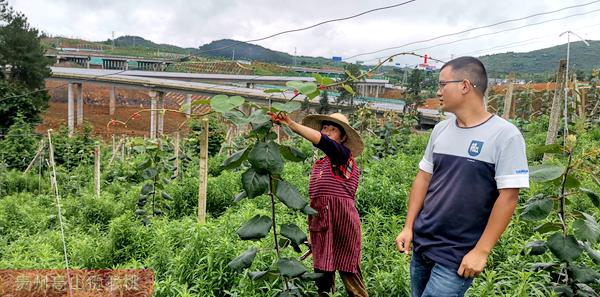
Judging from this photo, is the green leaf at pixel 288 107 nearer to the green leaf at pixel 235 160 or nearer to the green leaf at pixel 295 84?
the green leaf at pixel 295 84

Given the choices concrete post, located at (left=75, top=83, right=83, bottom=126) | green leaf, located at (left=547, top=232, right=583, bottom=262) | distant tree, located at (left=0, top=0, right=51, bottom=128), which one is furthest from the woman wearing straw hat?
concrete post, located at (left=75, top=83, right=83, bottom=126)

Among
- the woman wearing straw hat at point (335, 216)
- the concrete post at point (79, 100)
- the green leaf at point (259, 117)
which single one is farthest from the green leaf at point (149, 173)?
the concrete post at point (79, 100)

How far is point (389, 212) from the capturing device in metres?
4.34

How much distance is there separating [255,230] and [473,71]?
1.14 m

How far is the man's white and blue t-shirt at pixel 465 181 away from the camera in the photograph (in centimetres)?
153

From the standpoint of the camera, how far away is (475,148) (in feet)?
5.24

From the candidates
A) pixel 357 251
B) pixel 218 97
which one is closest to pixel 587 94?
pixel 357 251

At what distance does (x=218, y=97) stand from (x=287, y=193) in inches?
21.1

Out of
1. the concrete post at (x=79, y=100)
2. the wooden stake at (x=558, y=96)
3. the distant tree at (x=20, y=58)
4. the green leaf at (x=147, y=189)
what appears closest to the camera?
the green leaf at (x=147, y=189)

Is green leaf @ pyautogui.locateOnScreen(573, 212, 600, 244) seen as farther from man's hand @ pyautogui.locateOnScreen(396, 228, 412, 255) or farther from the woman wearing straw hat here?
the woman wearing straw hat

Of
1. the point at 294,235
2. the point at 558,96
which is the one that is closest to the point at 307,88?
the point at 294,235

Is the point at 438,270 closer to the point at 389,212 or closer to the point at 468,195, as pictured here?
the point at 468,195

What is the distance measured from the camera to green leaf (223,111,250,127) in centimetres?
181

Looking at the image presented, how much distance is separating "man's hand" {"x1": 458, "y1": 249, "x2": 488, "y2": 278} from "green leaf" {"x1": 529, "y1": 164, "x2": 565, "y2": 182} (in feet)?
1.70
